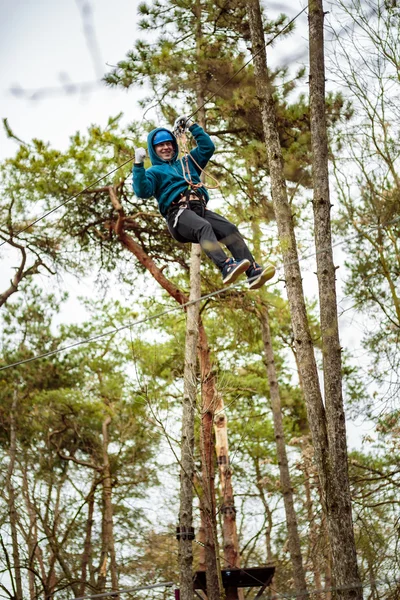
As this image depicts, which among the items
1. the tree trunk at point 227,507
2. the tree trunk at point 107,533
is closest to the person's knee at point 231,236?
the tree trunk at point 227,507

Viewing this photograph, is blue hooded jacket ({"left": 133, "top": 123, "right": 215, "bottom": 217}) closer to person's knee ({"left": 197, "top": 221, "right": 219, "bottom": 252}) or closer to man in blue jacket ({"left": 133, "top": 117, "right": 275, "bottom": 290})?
man in blue jacket ({"left": 133, "top": 117, "right": 275, "bottom": 290})

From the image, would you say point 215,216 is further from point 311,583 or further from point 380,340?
point 311,583

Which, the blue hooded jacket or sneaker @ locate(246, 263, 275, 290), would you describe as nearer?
sneaker @ locate(246, 263, 275, 290)

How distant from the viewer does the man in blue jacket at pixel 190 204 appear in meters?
4.25

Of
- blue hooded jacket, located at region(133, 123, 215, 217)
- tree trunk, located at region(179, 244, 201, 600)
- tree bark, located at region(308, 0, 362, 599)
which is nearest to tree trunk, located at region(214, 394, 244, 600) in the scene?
tree trunk, located at region(179, 244, 201, 600)

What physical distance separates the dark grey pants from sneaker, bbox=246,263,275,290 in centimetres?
7

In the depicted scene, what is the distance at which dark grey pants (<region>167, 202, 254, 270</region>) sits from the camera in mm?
4273

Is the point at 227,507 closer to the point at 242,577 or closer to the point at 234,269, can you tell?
the point at 242,577

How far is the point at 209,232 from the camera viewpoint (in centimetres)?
430

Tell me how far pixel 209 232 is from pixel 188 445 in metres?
3.75

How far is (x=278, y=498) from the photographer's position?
1448 cm

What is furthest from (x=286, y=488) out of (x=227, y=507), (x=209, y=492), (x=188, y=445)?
(x=188, y=445)

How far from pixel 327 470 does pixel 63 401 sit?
8.68 m

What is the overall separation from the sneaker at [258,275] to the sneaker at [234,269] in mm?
84
